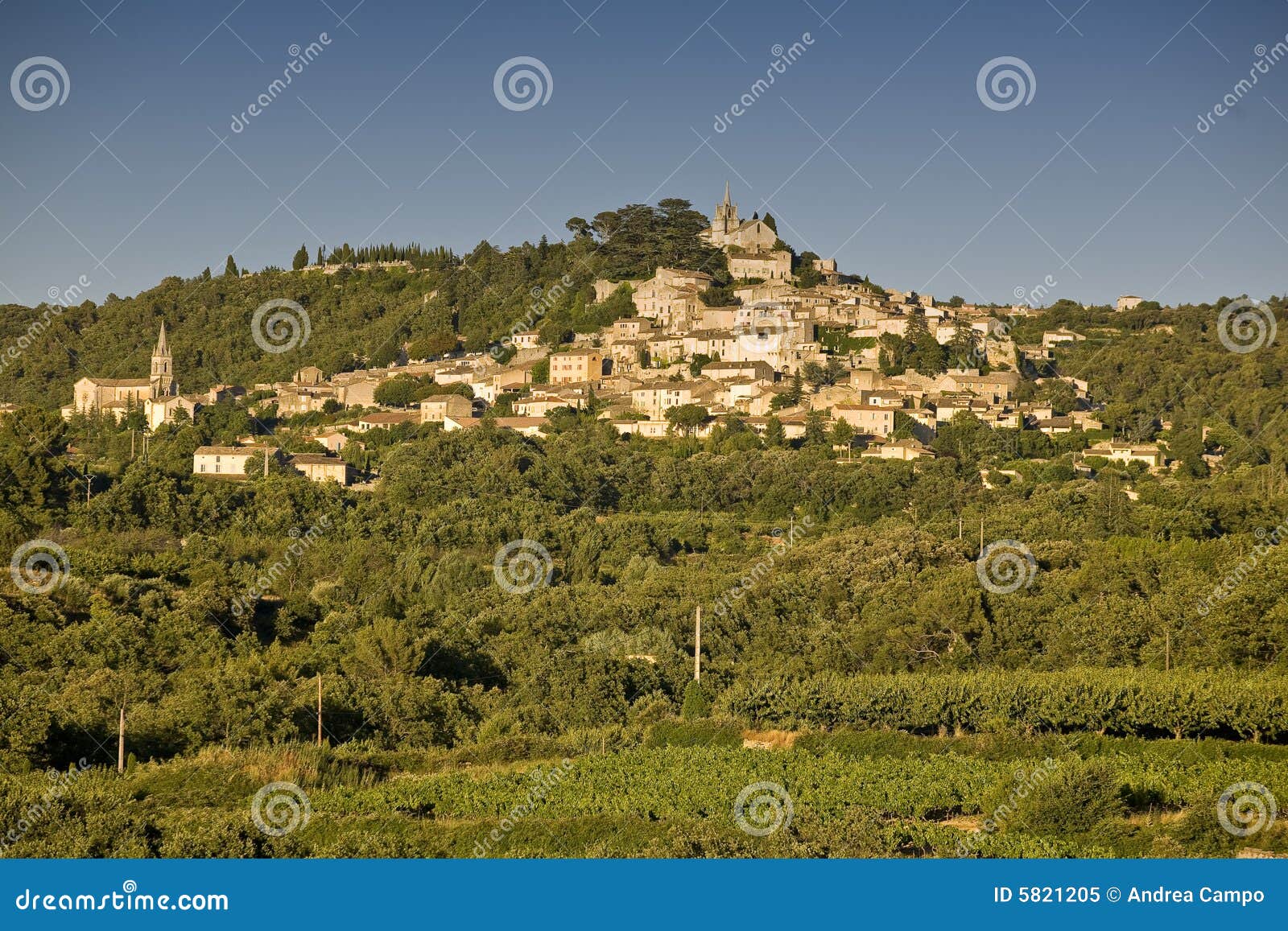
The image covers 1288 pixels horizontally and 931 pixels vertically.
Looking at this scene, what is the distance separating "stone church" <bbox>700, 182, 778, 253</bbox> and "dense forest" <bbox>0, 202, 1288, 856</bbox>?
22.6m

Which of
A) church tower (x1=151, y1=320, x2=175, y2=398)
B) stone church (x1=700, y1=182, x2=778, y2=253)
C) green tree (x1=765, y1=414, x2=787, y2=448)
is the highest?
stone church (x1=700, y1=182, x2=778, y2=253)

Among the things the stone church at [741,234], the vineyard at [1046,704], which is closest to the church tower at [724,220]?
the stone church at [741,234]

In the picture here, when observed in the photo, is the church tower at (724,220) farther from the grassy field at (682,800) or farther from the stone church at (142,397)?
the grassy field at (682,800)

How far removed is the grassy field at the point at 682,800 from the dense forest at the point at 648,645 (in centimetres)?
5

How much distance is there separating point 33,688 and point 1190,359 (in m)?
45.7

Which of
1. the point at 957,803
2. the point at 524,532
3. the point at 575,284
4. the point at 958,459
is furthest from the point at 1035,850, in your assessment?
the point at 575,284

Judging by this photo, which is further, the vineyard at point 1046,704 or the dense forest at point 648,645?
the vineyard at point 1046,704

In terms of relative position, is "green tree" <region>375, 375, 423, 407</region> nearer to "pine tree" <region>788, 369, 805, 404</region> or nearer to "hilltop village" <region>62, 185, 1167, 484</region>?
"hilltop village" <region>62, 185, 1167, 484</region>

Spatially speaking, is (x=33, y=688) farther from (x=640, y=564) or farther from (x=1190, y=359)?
(x=1190, y=359)

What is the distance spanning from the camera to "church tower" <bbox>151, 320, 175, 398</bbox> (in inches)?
2035

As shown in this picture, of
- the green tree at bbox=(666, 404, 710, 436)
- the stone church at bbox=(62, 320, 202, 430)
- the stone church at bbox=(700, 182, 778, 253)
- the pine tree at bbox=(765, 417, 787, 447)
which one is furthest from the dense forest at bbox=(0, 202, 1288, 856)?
the stone church at bbox=(700, 182, 778, 253)

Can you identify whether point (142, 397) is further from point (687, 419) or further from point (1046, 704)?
point (1046, 704)

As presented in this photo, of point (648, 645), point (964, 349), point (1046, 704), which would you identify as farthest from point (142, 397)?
point (1046, 704)

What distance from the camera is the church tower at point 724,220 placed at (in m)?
63.4
